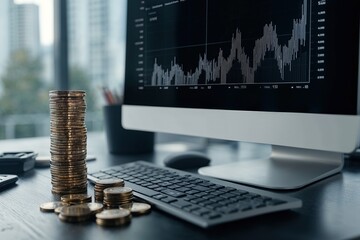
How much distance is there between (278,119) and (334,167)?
0.62 feet

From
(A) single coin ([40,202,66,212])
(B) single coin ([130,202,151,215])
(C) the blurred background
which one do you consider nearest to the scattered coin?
(B) single coin ([130,202,151,215])

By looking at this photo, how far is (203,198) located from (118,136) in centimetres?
60

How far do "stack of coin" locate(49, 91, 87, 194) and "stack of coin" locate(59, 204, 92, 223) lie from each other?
130 mm

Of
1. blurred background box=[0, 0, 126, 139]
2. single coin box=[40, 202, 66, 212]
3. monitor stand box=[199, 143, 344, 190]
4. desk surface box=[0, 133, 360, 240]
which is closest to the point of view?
desk surface box=[0, 133, 360, 240]

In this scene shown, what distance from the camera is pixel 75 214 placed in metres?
0.48

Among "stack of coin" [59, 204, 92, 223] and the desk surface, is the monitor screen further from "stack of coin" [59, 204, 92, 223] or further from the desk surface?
"stack of coin" [59, 204, 92, 223]

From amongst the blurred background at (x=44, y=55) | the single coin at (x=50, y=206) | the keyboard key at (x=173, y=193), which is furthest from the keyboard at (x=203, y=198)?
the blurred background at (x=44, y=55)

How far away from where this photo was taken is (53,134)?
63 centimetres

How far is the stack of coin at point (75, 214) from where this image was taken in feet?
1.57

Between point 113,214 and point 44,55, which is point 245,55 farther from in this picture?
point 44,55

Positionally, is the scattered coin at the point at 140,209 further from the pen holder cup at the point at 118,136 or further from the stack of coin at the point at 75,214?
the pen holder cup at the point at 118,136

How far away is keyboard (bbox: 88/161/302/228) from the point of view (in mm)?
452

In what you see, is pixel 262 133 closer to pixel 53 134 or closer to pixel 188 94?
pixel 188 94

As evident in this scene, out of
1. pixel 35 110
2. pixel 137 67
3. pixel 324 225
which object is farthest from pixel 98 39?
pixel 324 225
